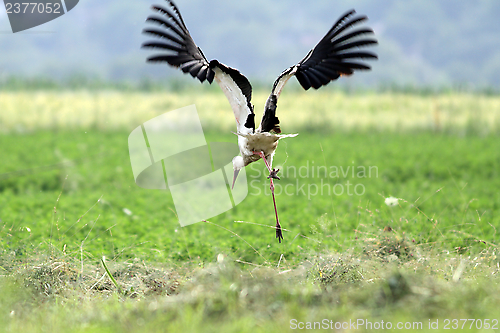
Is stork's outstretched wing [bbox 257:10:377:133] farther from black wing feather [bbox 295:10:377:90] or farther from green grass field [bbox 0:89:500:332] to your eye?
green grass field [bbox 0:89:500:332]

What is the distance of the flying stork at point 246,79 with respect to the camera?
307 centimetres

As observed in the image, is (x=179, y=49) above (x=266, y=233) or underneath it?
above

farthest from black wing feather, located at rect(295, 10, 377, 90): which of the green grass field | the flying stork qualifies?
the green grass field

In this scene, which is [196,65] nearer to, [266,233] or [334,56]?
[334,56]

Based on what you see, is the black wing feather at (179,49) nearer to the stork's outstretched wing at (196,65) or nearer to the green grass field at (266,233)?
the stork's outstretched wing at (196,65)

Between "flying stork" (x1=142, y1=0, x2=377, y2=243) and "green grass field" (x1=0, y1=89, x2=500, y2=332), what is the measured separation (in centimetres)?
80

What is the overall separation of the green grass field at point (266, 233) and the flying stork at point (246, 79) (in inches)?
31.4

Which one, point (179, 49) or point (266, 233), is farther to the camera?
point (266, 233)

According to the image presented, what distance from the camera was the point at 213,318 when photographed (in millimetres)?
2828

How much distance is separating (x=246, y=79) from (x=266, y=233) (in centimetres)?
253

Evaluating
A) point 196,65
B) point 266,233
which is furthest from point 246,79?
point 266,233

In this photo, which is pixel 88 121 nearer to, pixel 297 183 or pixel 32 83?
pixel 32 83

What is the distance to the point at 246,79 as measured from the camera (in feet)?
10.4

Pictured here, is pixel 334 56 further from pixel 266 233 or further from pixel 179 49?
pixel 266 233
